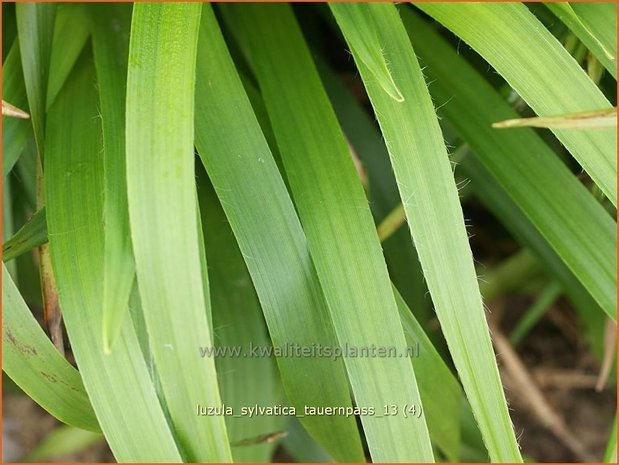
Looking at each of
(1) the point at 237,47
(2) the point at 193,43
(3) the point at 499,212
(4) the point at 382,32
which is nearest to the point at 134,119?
(2) the point at 193,43

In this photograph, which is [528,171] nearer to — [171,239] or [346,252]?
[346,252]

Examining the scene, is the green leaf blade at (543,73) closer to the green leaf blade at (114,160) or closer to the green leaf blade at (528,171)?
the green leaf blade at (528,171)

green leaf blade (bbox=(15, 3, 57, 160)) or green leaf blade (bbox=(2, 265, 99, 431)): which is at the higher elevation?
green leaf blade (bbox=(15, 3, 57, 160))

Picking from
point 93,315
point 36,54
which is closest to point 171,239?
point 93,315

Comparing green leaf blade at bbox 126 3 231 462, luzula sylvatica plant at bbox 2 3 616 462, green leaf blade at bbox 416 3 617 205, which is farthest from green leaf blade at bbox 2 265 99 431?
green leaf blade at bbox 416 3 617 205

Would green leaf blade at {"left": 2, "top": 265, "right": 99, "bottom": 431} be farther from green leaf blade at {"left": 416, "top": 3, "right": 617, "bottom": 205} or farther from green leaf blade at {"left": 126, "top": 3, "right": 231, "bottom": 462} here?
green leaf blade at {"left": 416, "top": 3, "right": 617, "bottom": 205}

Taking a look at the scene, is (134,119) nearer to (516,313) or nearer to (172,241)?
(172,241)

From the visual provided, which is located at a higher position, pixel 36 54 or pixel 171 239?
pixel 36 54

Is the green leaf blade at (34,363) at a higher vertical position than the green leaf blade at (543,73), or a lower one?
lower

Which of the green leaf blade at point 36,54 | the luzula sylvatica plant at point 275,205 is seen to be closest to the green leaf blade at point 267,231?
the luzula sylvatica plant at point 275,205

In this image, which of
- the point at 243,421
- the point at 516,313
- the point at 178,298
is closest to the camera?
the point at 178,298

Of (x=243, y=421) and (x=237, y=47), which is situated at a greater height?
(x=237, y=47)
